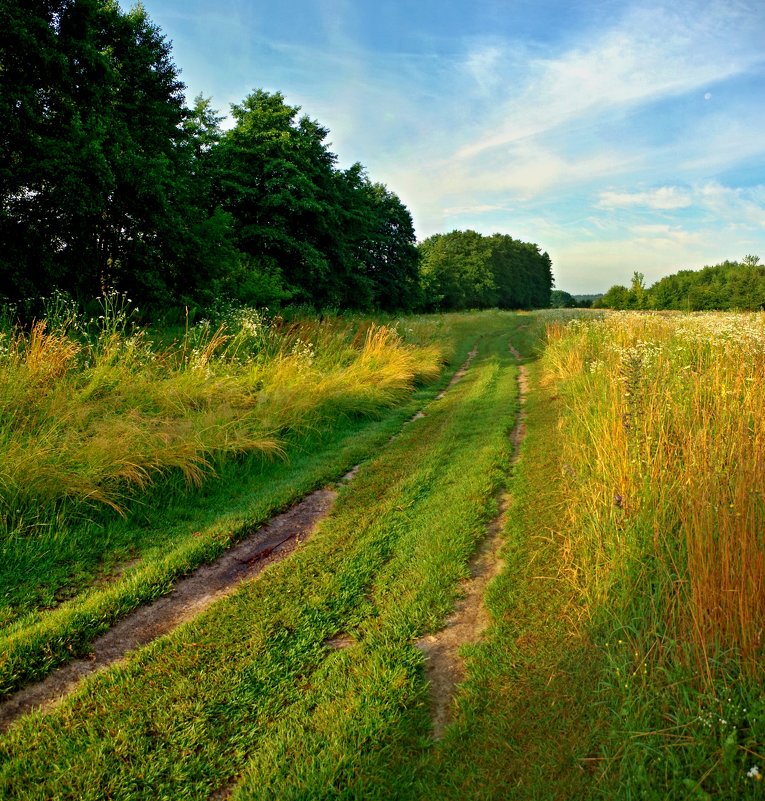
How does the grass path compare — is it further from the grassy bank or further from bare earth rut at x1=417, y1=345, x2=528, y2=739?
the grassy bank

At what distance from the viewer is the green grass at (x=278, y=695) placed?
2.00 metres

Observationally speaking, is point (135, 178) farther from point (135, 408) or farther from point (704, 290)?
point (704, 290)

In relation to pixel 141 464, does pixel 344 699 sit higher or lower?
lower

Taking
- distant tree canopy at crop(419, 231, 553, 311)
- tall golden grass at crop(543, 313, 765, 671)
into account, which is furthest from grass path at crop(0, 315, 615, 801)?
distant tree canopy at crop(419, 231, 553, 311)

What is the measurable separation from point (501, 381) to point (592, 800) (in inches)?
386

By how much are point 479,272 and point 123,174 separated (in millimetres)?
57557

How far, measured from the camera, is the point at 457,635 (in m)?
2.86

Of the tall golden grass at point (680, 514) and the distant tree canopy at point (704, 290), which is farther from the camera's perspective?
the distant tree canopy at point (704, 290)

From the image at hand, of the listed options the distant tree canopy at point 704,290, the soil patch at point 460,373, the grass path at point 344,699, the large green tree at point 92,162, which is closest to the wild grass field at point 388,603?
the grass path at point 344,699

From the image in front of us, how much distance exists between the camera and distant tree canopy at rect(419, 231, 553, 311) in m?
58.2

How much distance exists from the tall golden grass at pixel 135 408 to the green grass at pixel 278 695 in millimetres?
2005

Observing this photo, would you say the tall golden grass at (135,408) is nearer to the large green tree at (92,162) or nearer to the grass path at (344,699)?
the grass path at (344,699)

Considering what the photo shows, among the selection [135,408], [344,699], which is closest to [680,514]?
[344,699]

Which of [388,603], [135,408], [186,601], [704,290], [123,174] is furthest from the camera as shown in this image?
[704,290]
